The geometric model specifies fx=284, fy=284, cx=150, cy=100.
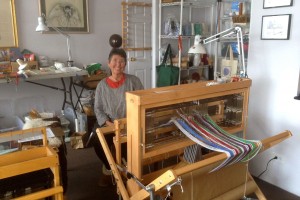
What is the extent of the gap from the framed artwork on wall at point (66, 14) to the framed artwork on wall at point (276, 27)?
8.64 feet

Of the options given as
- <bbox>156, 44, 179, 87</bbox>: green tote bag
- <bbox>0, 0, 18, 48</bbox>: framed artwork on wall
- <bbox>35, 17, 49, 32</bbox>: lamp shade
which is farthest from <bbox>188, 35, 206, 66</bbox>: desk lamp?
<bbox>0, 0, 18, 48</bbox>: framed artwork on wall

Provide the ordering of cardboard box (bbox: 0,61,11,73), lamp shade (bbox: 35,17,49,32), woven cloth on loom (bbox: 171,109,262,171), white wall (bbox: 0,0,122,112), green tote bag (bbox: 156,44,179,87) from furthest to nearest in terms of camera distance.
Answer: green tote bag (bbox: 156,44,179,87) < white wall (bbox: 0,0,122,112) < lamp shade (bbox: 35,17,49,32) < cardboard box (bbox: 0,61,11,73) < woven cloth on loom (bbox: 171,109,262,171)

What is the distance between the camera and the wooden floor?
2443 mm

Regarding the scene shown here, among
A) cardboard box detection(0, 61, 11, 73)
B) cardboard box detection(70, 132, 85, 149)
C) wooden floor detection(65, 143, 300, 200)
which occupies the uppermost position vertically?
cardboard box detection(0, 61, 11, 73)

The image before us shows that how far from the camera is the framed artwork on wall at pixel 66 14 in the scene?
3846 millimetres

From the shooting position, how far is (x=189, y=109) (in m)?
1.69

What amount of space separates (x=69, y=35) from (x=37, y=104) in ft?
3.55

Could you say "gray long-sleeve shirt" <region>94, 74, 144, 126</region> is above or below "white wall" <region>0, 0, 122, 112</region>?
below

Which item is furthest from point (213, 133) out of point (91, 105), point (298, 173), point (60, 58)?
point (60, 58)

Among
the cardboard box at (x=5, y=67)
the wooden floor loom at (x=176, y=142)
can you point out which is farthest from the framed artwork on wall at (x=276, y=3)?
the cardboard box at (x=5, y=67)

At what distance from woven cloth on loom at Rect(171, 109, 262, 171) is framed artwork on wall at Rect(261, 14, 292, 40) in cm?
113

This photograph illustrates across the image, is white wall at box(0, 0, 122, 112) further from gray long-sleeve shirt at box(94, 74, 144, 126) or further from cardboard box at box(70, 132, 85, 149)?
gray long-sleeve shirt at box(94, 74, 144, 126)

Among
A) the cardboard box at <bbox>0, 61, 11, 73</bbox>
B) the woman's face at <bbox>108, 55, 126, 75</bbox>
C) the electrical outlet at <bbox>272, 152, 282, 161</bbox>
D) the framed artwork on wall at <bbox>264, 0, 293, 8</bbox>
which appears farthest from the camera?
the cardboard box at <bbox>0, 61, 11, 73</bbox>

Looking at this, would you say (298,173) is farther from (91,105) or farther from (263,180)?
(91,105)
